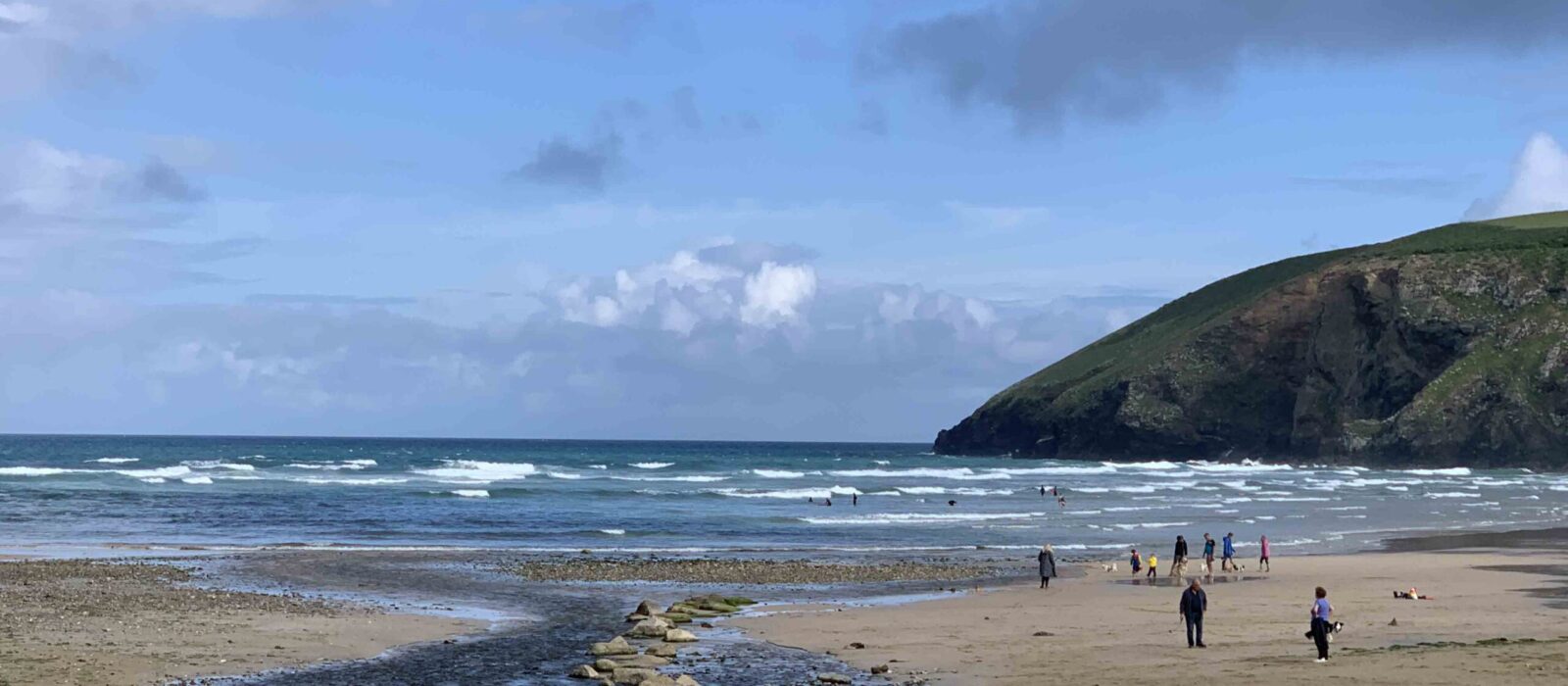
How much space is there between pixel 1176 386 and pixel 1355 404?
19.9 metres

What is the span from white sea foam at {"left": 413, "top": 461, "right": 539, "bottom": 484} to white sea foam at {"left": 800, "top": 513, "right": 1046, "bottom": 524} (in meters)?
40.5

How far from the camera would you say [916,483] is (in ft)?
316

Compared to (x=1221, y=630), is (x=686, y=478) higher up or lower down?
higher up

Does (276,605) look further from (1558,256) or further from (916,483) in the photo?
(1558,256)

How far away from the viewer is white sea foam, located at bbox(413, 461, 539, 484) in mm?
100438

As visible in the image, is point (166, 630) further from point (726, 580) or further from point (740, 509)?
point (740, 509)

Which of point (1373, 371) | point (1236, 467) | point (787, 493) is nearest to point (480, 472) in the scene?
point (787, 493)

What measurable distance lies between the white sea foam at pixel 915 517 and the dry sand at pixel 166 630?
1240 inches

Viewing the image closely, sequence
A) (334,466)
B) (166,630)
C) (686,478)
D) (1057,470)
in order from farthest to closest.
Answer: (334,466) < (1057,470) < (686,478) < (166,630)

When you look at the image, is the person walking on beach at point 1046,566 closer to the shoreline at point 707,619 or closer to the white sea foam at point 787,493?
the shoreline at point 707,619

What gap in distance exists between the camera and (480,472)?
354ft

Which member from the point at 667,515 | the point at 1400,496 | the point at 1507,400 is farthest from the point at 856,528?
the point at 1507,400

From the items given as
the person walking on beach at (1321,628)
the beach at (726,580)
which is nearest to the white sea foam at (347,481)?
the beach at (726,580)

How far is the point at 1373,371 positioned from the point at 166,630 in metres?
123
